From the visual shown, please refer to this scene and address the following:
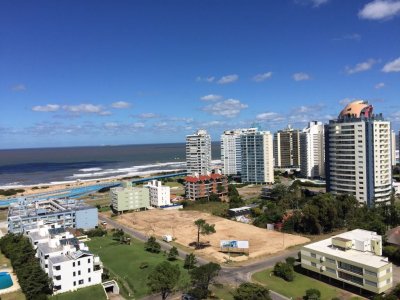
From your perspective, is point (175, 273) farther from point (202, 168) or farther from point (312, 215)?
point (202, 168)

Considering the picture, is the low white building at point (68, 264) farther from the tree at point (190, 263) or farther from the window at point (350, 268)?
the window at point (350, 268)

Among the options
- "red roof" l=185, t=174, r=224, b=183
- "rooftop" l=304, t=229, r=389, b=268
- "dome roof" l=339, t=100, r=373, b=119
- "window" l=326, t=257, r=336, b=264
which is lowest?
"window" l=326, t=257, r=336, b=264

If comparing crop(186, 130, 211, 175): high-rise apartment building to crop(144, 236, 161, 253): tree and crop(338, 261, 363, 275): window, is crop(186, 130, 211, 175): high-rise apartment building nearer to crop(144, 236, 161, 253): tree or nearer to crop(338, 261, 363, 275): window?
crop(144, 236, 161, 253): tree

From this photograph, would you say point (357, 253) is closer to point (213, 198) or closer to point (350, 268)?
point (350, 268)

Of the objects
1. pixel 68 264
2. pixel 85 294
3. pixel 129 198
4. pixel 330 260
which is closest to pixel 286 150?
pixel 129 198

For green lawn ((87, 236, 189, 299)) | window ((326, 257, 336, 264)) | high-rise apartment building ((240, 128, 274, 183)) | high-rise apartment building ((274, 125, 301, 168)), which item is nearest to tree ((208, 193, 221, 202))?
high-rise apartment building ((240, 128, 274, 183))

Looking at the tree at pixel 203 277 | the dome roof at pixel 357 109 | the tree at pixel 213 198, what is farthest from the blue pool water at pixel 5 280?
the dome roof at pixel 357 109
